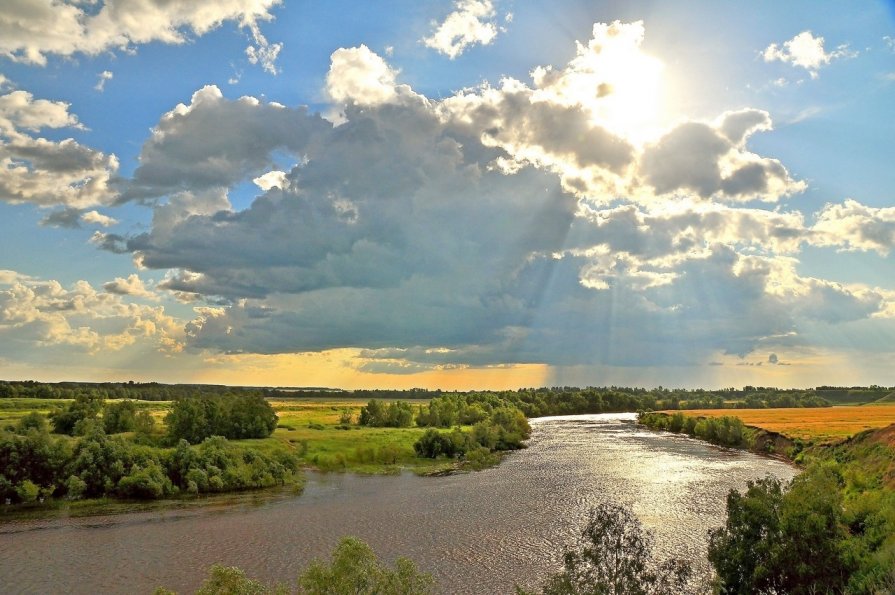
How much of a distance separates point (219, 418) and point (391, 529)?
58482mm

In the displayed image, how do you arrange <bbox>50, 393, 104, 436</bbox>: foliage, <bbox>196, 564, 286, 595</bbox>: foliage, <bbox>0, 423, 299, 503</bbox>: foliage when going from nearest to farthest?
1. <bbox>196, 564, 286, 595</bbox>: foliage
2. <bbox>0, 423, 299, 503</bbox>: foliage
3. <bbox>50, 393, 104, 436</bbox>: foliage

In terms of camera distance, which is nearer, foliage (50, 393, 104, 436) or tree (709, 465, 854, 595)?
tree (709, 465, 854, 595)

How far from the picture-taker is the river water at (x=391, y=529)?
44188mm

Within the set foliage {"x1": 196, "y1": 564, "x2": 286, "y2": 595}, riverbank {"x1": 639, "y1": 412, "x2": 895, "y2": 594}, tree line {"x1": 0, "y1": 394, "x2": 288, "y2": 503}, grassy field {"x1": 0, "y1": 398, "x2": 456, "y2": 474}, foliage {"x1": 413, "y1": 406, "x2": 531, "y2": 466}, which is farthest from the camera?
foliage {"x1": 413, "y1": 406, "x2": 531, "y2": 466}

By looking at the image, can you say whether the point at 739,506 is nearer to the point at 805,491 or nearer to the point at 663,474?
the point at 805,491

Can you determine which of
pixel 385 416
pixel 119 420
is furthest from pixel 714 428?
pixel 119 420

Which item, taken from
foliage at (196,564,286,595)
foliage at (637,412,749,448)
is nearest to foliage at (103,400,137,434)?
foliage at (196,564,286,595)

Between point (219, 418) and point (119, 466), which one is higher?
point (219, 418)

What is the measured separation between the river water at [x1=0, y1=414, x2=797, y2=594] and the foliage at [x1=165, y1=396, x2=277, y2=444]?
2068 cm

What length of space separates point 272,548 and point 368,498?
23.6 metres

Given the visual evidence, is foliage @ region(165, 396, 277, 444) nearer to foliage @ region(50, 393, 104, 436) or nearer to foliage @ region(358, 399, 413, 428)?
foliage @ region(50, 393, 104, 436)

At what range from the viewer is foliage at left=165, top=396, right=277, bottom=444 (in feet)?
328

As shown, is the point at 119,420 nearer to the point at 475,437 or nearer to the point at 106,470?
the point at 106,470

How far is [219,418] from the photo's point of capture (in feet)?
346
